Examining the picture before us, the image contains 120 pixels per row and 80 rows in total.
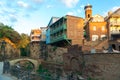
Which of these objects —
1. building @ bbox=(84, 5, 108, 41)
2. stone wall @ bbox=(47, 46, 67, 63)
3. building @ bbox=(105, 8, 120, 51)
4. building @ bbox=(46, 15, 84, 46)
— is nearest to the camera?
building @ bbox=(46, 15, 84, 46)

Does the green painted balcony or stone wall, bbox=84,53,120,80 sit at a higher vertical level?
the green painted balcony

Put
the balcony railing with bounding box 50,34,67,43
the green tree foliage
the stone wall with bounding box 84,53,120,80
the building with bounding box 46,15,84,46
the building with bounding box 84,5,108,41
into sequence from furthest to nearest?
the green tree foliage → the building with bounding box 84,5,108,41 → the building with bounding box 46,15,84,46 → the balcony railing with bounding box 50,34,67,43 → the stone wall with bounding box 84,53,120,80

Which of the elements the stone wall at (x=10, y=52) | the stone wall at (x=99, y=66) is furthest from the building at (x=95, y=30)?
the stone wall at (x=10, y=52)

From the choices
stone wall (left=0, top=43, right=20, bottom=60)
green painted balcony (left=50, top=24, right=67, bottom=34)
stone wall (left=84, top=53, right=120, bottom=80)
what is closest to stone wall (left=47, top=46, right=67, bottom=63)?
green painted balcony (left=50, top=24, right=67, bottom=34)

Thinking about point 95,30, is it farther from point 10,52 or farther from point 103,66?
point 10,52

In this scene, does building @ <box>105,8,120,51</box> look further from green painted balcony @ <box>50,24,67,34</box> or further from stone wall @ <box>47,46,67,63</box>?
stone wall @ <box>47,46,67,63</box>

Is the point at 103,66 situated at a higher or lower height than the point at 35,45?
lower

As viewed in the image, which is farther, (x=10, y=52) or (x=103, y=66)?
(x=10, y=52)

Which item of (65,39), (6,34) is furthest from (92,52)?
(6,34)

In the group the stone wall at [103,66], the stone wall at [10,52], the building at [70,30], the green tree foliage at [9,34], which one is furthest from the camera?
the green tree foliage at [9,34]

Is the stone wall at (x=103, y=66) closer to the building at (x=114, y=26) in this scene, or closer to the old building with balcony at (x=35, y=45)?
the building at (x=114, y=26)

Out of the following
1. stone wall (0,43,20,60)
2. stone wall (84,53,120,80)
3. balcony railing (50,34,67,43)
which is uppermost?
balcony railing (50,34,67,43)

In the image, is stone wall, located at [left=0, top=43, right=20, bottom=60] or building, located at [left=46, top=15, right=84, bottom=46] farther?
stone wall, located at [left=0, top=43, right=20, bottom=60]

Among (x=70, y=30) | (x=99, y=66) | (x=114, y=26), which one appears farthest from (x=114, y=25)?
(x=99, y=66)
